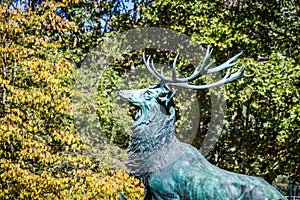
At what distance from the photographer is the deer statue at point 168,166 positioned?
454 cm

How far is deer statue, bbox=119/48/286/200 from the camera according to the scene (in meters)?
4.54

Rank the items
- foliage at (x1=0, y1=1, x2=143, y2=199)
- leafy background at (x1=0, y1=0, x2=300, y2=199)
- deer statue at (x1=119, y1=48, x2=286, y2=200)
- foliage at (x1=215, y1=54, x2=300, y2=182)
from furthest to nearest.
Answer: foliage at (x1=215, y1=54, x2=300, y2=182) < leafy background at (x1=0, y1=0, x2=300, y2=199) < foliage at (x1=0, y1=1, x2=143, y2=199) < deer statue at (x1=119, y1=48, x2=286, y2=200)

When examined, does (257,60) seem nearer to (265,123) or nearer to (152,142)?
(265,123)

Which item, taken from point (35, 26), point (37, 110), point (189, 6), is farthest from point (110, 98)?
point (37, 110)

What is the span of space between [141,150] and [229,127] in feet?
37.2

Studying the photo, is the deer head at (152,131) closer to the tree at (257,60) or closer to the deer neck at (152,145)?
the deer neck at (152,145)

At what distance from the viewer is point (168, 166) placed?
473cm

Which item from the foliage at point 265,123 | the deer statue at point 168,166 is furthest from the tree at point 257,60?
the deer statue at point 168,166

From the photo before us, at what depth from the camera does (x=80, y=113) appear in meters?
13.2

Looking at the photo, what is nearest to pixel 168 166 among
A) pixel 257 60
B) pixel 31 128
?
pixel 31 128

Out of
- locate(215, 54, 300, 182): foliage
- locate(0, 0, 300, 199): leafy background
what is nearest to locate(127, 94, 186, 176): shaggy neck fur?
locate(0, 0, 300, 199): leafy background

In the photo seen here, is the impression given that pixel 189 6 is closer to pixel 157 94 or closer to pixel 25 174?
pixel 25 174

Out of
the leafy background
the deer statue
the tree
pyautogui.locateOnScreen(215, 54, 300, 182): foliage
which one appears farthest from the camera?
the tree

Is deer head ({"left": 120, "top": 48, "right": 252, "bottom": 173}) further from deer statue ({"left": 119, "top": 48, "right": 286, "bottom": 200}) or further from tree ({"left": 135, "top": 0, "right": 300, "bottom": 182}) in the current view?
tree ({"left": 135, "top": 0, "right": 300, "bottom": 182})
